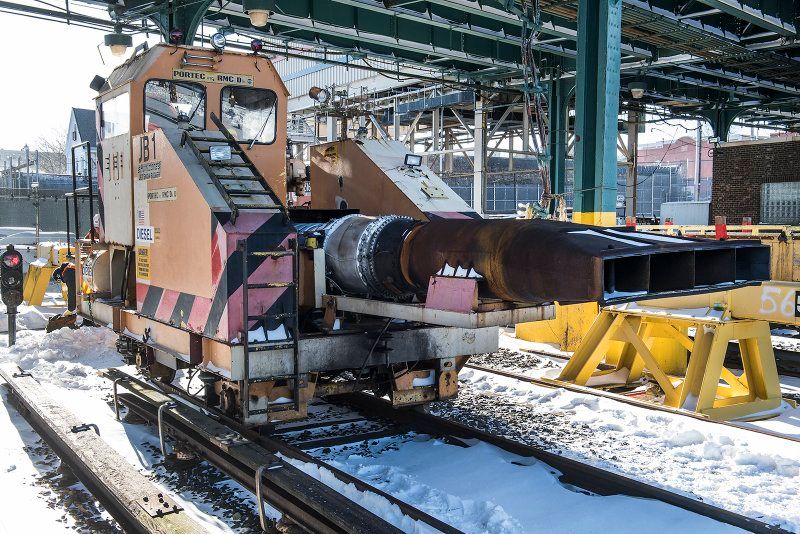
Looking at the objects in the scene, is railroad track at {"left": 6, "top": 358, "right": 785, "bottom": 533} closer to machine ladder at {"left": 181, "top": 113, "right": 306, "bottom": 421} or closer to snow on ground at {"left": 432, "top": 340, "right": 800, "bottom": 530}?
snow on ground at {"left": 432, "top": 340, "right": 800, "bottom": 530}

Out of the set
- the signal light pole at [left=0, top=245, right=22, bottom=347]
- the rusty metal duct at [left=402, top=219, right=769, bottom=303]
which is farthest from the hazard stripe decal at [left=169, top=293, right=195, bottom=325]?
the signal light pole at [left=0, top=245, right=22, bottom=347]

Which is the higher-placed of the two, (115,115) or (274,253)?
(115,115)

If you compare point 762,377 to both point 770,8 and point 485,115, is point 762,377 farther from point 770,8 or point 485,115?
point 485,115

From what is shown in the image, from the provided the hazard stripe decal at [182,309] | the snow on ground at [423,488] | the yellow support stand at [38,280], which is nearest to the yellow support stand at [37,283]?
the yellow support stand at [38,280]

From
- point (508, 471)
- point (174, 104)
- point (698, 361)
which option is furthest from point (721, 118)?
point (508, 471)

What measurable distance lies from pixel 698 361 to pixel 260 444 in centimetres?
466

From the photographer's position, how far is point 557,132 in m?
17.8

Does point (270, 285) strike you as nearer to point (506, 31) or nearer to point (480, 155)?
point (506, 31)

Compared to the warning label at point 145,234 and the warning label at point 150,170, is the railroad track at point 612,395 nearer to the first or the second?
the warning label at point 145,234

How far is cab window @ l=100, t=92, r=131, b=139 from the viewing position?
21.7 feet

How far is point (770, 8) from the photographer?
14.5 meters

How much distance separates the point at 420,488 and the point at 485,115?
1764 centimetres

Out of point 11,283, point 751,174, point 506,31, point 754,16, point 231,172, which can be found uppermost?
point 506,31

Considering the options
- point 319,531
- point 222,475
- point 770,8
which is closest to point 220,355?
point 222,475
